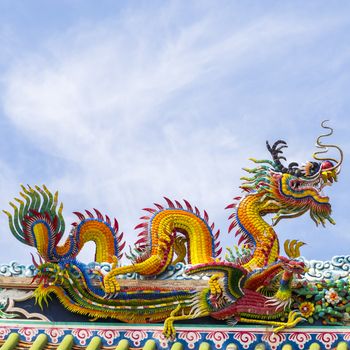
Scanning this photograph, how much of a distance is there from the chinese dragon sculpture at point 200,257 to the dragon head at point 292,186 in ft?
0.04

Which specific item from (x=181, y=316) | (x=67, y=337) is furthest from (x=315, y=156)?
(x=67, y=337)

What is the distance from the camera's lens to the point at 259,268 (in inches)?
486

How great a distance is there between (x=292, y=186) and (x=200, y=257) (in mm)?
1486

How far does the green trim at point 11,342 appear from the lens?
11992mm

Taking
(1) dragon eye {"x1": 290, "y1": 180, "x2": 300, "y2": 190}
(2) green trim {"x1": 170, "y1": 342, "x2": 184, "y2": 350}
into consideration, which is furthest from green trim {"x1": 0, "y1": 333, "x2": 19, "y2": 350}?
(1) dragon eye {"x1": 290, "y1": 180, "x2": 300, "y2": 190}

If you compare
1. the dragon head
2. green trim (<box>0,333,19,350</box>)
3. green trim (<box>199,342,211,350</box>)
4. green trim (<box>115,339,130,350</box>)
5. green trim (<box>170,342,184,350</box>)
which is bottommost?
green trim (<box>0,333,19,350</box>)

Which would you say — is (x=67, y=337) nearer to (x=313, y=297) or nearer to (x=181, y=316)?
(x=181, y=316)

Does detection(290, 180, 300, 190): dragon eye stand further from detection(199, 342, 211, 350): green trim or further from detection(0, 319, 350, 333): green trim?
detection(199, 342, 211, 350): green trim

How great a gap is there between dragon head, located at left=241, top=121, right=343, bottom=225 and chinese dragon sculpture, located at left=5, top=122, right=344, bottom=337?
1cm

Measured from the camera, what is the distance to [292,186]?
1305 centimetres

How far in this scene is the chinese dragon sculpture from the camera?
1218cm

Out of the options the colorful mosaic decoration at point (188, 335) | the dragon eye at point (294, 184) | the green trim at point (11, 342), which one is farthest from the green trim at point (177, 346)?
the dragon eye at point (294, 184)

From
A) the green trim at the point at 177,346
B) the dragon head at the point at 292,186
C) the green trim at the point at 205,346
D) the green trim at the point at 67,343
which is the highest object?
the dragon head at the point at 292,186

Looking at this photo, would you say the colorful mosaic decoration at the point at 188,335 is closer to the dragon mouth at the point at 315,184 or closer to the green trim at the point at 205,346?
the green trim at the point at 205,346
